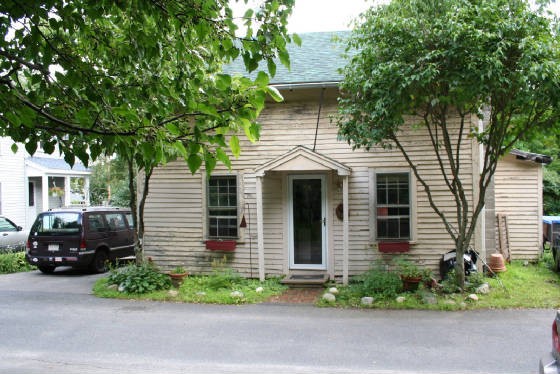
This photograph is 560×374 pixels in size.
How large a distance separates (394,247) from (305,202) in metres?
2.28

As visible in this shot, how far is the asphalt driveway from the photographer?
5.86 metres

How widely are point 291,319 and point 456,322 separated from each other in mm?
2643

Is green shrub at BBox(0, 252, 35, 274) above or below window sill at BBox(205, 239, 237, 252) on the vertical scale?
below

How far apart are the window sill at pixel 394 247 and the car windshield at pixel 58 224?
25.6ft

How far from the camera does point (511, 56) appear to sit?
7.96 metres

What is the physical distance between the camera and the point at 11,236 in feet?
53.2

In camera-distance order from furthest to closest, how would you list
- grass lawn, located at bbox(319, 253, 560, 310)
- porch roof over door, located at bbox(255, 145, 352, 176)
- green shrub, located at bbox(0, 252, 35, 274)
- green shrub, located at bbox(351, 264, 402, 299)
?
green shrub, located at bbox(0, 252, 35, 274), porch roof over door, located at bbox(255, 145, 352, 176), green shrub, located at bbox(351, 264, 402, 299), grass lawn, located at bbox(319, 253, 560, 310)

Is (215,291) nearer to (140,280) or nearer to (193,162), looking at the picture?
(140,280)

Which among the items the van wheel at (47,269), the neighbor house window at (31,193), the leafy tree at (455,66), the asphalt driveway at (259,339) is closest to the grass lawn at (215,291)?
the asphalt driveway at (259,339)

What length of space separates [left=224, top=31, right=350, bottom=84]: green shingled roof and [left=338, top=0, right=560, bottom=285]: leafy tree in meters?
1.81

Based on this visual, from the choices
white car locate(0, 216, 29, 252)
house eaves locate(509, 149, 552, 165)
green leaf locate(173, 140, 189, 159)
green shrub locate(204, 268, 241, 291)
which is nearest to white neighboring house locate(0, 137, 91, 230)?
white car locate(0, 216, 29, 252)

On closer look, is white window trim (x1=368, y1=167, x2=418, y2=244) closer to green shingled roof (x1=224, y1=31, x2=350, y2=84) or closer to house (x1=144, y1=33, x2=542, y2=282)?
house (x1=144, y1=33, x2=542, y2=282)

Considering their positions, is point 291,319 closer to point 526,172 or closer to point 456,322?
point 456,322

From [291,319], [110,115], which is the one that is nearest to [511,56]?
[291,319]
